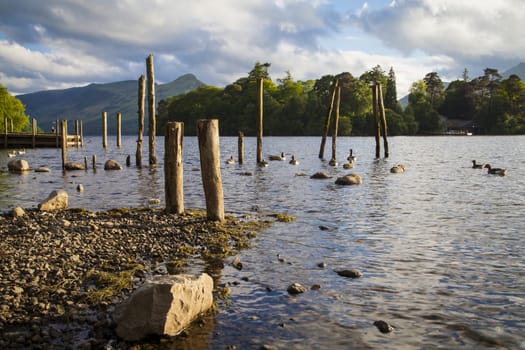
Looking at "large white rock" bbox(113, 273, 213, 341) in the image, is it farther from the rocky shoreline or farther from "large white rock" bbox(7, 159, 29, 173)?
"large white rock" bbox(7, 159, 29, 173)

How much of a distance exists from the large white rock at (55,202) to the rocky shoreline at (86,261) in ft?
1.94

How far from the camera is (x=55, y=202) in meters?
15.1

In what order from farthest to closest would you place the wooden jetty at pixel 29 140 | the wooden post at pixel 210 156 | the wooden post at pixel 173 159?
the wooden jetty at pixel 29 140
the wooden post at pixel 173 159
the wooden post at pixel 210 156

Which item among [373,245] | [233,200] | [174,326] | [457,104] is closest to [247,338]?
[174,326]

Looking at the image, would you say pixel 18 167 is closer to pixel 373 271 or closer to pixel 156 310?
pixel 373 271

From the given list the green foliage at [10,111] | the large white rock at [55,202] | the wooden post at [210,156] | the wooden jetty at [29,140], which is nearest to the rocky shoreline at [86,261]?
the large white rock at [55,202]

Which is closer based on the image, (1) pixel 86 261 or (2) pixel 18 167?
(1) pixel 86 261

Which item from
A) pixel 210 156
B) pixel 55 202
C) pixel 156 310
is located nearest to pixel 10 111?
pixel 55 202

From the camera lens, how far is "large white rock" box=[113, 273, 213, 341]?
19.2 feet

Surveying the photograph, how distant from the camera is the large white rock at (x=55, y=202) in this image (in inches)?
584

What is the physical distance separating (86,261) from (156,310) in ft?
11.5

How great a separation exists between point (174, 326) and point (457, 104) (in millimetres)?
150683

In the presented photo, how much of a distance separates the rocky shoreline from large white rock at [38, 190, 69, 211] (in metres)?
0.59

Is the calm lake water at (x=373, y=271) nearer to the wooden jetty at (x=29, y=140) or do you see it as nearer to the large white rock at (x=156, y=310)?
the large white rock at (x=156, y=310)
